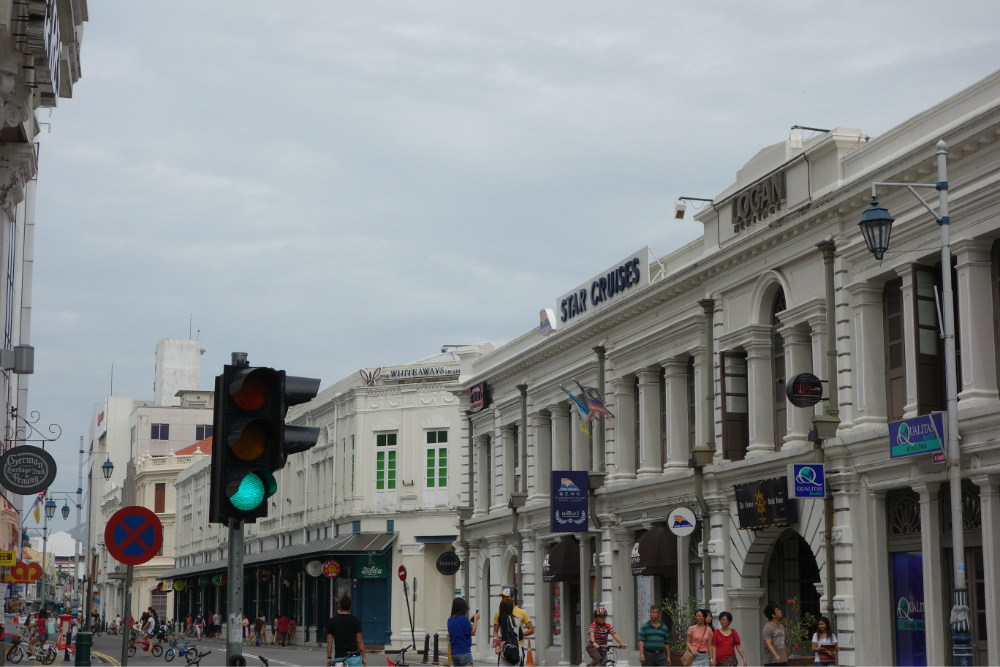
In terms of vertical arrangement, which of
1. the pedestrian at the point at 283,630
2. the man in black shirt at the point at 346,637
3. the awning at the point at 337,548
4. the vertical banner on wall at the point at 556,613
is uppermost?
the awning at the point at 337,548

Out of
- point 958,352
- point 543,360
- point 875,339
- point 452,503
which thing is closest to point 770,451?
point 875,339

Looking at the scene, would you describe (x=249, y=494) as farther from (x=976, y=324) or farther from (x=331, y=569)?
(x=331, y=569)

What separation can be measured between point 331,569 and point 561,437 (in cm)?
1728

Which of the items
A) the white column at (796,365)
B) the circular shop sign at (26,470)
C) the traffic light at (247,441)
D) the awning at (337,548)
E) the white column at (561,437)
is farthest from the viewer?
the awning at (337,548)

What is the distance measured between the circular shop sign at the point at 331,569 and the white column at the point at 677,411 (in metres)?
23.6

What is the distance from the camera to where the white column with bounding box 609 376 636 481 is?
33.0m

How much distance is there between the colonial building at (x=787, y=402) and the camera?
2058cm

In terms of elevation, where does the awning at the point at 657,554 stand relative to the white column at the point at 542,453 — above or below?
below

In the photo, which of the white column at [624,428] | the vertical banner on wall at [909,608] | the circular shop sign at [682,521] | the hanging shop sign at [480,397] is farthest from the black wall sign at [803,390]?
the hanging shop sign at [480,397]

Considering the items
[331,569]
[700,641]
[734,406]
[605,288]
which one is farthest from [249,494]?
[331,569]

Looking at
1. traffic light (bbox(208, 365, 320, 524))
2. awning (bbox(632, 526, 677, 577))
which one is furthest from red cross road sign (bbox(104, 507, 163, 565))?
awning (bbox(632, 526, 677, 577))

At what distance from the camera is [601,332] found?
34156 millimetres

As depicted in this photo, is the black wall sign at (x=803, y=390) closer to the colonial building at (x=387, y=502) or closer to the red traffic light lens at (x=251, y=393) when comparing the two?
the red traffic light lens at (x=251, y=393)

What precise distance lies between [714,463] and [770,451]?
199 cm
